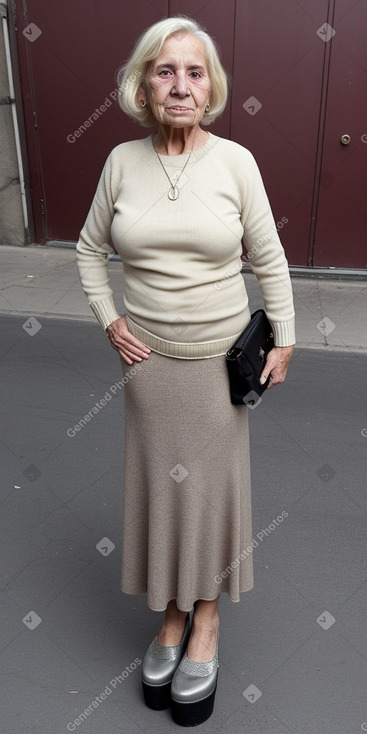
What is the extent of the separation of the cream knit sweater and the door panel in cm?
474

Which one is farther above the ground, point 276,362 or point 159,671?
point 276,362

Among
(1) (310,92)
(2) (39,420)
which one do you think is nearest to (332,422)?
(2) (39,420)

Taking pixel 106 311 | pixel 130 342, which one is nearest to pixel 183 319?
pixel 130 342

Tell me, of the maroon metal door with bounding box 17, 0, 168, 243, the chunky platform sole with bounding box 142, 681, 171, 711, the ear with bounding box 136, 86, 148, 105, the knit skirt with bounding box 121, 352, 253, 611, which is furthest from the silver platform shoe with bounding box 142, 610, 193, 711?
the maroon metal door with bounding box 17, 0, 168, 243

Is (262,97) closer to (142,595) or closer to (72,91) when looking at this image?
(72,91)

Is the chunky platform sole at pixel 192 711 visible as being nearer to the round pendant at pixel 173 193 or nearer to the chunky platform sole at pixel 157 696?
the chunky platform sole at pixel 157 696

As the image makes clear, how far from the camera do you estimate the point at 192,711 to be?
2303 millimetres

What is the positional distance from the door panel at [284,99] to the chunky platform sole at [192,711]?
16.6ft

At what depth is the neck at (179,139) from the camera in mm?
1969

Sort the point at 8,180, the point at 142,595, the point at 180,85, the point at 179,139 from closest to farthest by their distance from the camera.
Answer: the point at 180,85 < the point at 179,139 < the point at 142,595 < the point at 8,180

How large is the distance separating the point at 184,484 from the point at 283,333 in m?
0.53

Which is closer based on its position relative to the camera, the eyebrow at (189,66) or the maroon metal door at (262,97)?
the eyebrow at (189,66)

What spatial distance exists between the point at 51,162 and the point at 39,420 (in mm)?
3867

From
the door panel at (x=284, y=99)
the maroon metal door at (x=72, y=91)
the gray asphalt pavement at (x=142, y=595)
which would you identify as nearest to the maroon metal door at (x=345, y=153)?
the door panel at (x=284, y=99)
